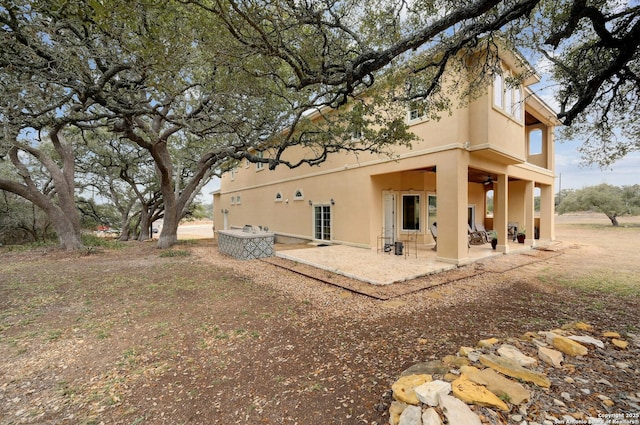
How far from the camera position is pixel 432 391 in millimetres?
2135

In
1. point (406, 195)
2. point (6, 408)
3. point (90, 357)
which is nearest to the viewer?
point (6, 408)

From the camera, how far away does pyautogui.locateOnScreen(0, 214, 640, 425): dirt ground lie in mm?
2434

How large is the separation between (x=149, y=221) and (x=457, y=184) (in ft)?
65.2

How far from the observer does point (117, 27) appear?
399 cm

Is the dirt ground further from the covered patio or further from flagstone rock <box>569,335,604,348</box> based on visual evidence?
the covered patio

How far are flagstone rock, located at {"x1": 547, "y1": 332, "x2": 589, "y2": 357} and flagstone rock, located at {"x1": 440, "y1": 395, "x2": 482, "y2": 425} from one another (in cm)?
166

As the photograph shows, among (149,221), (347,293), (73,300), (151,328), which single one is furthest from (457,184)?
(149,221)

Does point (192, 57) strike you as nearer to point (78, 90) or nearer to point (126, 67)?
point (126, 67)

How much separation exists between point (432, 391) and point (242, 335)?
262cm

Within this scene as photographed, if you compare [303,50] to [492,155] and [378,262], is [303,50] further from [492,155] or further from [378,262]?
[492,155]

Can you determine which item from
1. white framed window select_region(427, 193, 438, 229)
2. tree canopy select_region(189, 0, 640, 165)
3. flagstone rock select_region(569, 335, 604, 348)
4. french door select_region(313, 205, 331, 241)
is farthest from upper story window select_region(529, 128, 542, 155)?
flagstone rock select_region(569, 335, 604, 348)

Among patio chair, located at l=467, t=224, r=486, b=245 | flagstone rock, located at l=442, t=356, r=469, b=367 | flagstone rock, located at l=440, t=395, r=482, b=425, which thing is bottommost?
flagstone rock, located at l=442, t=356, r=469, b=367

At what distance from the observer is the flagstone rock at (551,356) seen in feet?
8.31

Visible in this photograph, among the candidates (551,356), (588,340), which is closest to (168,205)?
(551,356)
